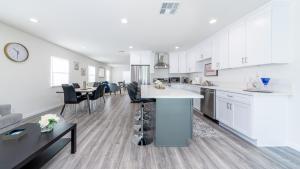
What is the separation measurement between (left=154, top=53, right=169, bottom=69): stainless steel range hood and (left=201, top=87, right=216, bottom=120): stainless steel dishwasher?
2.99 m

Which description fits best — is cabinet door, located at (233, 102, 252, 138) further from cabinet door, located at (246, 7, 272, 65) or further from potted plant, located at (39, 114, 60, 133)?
potted plant, located at (39, 114, 60, 133)

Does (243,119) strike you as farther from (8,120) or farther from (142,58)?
(142,58)

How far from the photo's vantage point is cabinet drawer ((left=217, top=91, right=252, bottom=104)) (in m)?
2.47

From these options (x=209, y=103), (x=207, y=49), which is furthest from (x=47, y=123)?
(x=207, y=49)

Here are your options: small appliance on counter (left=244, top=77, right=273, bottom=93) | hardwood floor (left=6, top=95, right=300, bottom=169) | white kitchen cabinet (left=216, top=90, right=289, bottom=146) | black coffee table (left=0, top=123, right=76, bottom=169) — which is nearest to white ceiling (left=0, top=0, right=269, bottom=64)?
small appliance on counter (left=244, top=77, right=273, bottom=93)

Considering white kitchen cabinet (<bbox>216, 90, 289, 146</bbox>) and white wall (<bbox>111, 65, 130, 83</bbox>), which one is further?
white wall (<bbox>111, 65, 130, 83</bbox>)

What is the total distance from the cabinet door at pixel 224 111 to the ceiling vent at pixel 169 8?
7.42 feet

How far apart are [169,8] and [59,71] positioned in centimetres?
529

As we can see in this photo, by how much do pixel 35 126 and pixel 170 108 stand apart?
2134 mm

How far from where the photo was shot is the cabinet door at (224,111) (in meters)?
2.94

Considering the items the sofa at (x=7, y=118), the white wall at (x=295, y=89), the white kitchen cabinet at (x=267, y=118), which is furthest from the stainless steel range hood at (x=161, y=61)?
the sofa at (x=7, y=118)

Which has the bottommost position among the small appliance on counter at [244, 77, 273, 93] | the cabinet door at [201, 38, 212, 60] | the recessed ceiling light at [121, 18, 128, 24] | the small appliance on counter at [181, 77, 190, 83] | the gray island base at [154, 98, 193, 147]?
the gray island base at [154, 98, 193, 147]

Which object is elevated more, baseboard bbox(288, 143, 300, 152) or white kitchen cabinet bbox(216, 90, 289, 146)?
white kitchen cabinet bbox(216, 90, 289, 146)

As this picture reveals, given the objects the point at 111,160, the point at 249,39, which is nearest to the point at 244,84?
the point at 249,39
